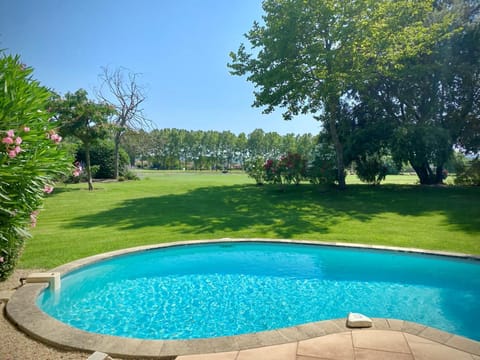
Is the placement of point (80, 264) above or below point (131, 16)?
below

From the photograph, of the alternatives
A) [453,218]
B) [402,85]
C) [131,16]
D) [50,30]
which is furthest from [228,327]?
[402,85]

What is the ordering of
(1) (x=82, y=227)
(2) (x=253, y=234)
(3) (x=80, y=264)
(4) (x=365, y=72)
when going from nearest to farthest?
(3) (x=80, y=264) → (2) (x=253, y=234) → (1) (x=82, y=227) → (4) (x=365, y=72)

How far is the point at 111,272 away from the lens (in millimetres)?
6730

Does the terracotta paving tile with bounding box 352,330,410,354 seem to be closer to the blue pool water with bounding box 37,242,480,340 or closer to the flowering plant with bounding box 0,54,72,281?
the blue pool water with bounding box 37,242,480,340

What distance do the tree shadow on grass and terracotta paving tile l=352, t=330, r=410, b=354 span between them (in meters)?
5.67

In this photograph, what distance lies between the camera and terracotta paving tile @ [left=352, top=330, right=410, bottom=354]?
124 inches

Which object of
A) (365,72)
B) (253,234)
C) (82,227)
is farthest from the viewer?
(365,72)

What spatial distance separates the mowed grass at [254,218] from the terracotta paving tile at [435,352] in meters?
5.47

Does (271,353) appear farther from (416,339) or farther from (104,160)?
(104,160)

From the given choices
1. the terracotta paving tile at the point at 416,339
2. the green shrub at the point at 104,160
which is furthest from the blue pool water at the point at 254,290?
the green shrub at the point at 104,160

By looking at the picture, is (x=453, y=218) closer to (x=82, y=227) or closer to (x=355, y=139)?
(x=355, y=139)

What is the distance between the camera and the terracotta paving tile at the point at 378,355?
2965 millimetres

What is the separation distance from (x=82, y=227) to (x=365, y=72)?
15875 millimetres

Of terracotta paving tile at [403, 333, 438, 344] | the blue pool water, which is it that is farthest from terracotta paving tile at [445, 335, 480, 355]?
the blue pool water
